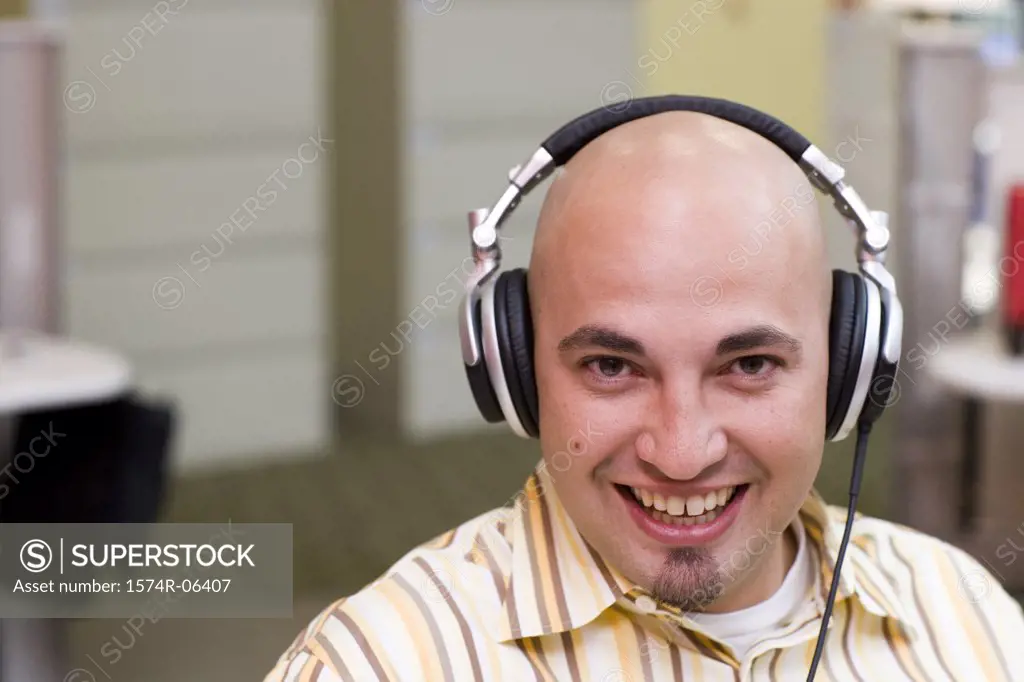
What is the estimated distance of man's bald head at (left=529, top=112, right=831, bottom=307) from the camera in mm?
1087

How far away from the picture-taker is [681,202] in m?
1.09

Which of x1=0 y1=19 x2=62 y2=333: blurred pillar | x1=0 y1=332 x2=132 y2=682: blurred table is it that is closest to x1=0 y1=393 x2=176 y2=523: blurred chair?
x1=0 y1=332 x2=132 y2=682: blurred table

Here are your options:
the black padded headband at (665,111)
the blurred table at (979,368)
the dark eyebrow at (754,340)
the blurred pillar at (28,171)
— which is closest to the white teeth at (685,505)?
the dark eyebrow at (754,340)

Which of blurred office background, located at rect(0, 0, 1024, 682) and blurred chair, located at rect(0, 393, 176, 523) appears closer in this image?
blurred chair, located at rect(0, 393, 176, 523)

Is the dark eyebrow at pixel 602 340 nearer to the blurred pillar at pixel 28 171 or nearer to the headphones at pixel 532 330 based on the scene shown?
the headphones at pixel 532 330

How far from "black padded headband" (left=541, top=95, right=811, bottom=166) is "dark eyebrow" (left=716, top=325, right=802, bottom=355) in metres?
0.15

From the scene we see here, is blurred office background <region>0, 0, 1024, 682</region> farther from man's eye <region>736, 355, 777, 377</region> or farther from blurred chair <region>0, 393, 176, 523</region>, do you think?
man's eye <region>736, 355, 777, 377</region>

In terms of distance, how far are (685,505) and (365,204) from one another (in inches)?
123

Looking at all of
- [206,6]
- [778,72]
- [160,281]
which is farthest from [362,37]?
[778,72]

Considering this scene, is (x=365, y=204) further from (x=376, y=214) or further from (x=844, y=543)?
(x=844, y=543)

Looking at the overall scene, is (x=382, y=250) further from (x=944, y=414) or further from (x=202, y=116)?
(x=944, y=414)

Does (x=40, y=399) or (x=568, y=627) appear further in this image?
(x=40, y=399)

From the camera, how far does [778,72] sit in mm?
4652

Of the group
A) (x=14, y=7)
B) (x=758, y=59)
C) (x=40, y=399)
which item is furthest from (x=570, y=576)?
(x=758, y=59)
